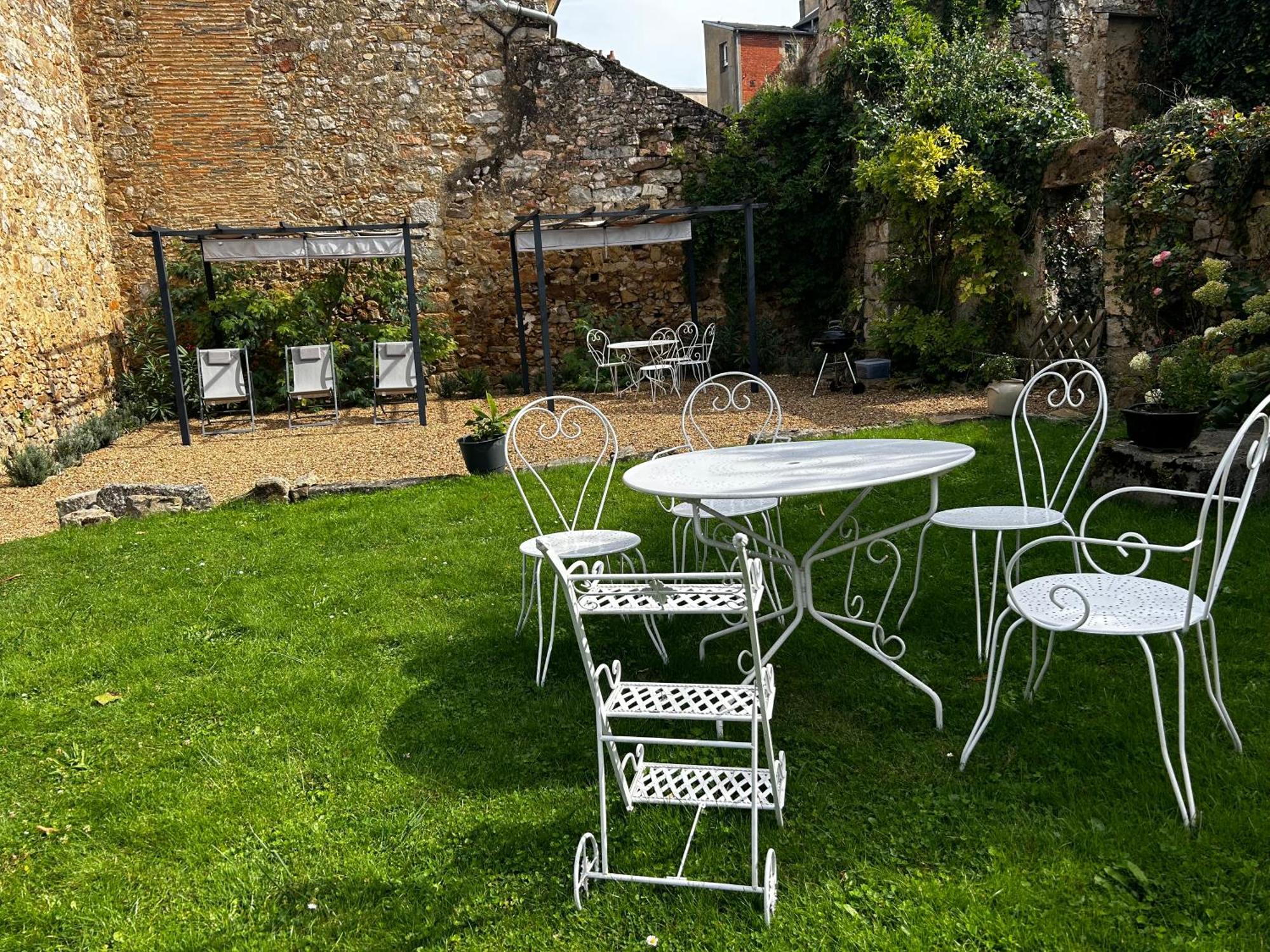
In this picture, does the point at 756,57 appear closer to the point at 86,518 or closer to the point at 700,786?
the point at 86,518

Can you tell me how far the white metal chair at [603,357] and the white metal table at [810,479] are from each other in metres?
5.80

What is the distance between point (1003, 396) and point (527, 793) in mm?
4863

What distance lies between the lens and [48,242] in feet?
24.8

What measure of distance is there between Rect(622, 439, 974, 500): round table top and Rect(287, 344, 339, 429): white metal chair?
6.10 m

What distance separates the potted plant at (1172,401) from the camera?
3.98m

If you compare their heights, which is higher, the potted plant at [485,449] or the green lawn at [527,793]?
the potted plant at [485,449]

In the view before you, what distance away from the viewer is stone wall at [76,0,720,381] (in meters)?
9.05

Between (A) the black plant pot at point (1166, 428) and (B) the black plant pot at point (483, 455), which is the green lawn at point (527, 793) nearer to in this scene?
(A) the black plant pot at point (1166, 428)

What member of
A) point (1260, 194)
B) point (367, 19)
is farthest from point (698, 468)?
point (367, 19)

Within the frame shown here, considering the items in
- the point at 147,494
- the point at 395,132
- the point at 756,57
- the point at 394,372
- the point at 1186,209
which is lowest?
the point at 147,494

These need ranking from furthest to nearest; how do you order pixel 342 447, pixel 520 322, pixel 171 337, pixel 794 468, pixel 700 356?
1. pixel 520 322
2. pixel 700 356
3. pixel 171 337
4. pixel 342 447
5. pixel 794 468

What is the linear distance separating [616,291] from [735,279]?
1324mm

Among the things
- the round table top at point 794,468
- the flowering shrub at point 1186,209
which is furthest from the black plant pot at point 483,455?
the flowering shrub at point 1186,209

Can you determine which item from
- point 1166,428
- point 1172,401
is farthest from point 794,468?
point 1172,401
